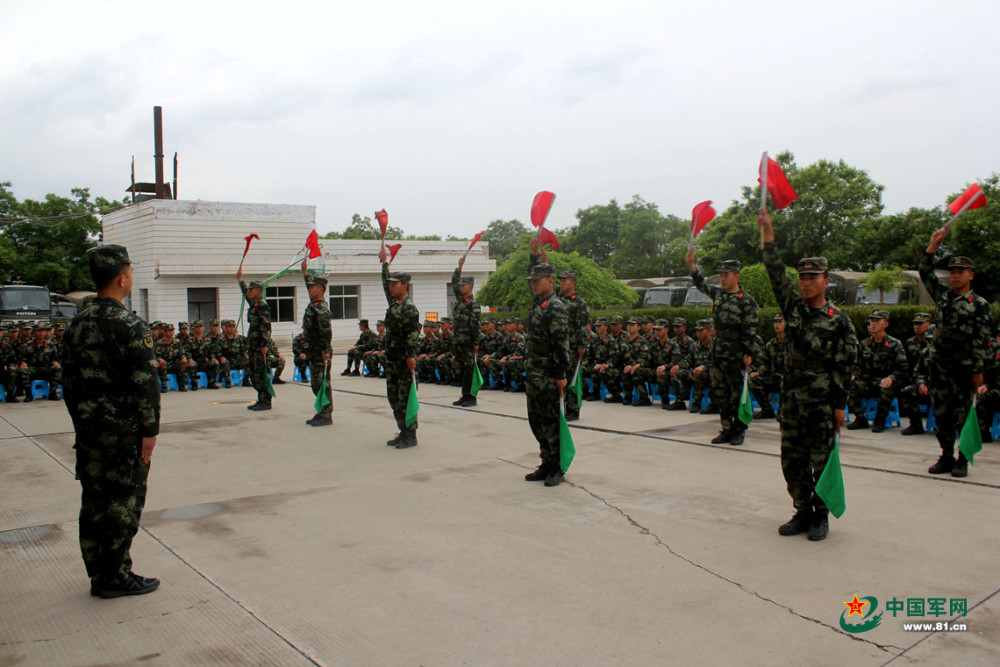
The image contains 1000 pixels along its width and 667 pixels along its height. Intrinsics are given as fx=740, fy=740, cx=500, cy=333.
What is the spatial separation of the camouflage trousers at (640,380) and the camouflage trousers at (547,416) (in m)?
5.15

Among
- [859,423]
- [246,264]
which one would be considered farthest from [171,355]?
[246,264]

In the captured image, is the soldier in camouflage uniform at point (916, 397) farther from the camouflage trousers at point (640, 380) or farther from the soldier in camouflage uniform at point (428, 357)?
the soldier in camouflage uniform at point (428, 357)

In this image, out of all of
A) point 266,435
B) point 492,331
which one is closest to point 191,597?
point 266,435

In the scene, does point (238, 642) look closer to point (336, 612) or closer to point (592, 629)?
Result: point (336, 612)

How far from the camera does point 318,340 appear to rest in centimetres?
966

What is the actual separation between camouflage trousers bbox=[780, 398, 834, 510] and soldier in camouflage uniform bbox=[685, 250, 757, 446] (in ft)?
9.91

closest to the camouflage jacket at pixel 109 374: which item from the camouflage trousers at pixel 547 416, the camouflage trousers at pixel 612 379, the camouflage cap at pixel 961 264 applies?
the camouflage trousers at pixel 547 416

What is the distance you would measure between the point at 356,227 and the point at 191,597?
74004mm

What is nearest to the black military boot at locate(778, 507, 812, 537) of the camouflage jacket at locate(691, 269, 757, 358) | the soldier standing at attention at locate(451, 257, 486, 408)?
the camouflage jacket at locate(691, 269, 757, 358)

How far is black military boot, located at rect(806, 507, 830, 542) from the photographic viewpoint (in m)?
4.79

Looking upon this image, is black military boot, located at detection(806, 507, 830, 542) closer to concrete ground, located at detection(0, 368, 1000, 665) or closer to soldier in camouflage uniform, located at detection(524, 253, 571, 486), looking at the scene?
concrete ground, located at detection(0, 368, 1000, 665)

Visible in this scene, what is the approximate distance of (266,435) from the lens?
9.19 m

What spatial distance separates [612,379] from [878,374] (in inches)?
159

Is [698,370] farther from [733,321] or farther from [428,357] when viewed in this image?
[428,357]
